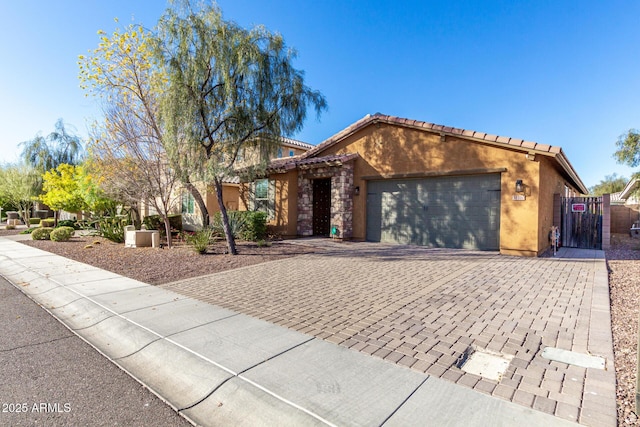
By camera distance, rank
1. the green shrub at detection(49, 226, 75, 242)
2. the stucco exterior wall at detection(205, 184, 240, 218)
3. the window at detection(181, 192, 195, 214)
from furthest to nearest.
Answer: the window at detection(181, 192, 195, 214)
the stucco exterior wall at detection(205, 184, 240, 218)
the green shrub at detection(49, 226, 75, 242)

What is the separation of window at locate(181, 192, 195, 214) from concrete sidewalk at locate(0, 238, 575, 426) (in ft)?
44.0

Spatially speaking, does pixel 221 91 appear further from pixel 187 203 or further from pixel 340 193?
pixel 187 203

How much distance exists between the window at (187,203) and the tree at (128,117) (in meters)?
6.05

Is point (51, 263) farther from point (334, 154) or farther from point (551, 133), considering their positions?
point (551, 133)

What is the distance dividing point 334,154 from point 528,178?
7.56 m

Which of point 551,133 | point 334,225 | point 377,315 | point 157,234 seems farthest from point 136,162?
point 551,133

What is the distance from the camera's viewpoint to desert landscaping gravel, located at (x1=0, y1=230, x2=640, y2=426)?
116 inches

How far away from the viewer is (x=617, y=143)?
15.7 m

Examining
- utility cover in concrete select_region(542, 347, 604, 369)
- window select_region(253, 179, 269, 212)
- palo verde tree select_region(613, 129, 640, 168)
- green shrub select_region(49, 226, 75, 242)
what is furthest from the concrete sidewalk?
palo verde tree select_region(613, 129, 640, 168)

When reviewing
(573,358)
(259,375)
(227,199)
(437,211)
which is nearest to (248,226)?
(227,199)

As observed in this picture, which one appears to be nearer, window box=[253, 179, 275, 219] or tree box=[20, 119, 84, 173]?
window box=[253, 179, 275, 219]

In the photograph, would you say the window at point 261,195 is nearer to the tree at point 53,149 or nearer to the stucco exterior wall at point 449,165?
the stucco exterior wall at point 449,165

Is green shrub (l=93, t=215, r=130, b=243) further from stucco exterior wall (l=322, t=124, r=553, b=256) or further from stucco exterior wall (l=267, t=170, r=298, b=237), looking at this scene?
stucco exterior wall (l=322, t=124, r=553, b=256)

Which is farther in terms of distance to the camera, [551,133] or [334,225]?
[551,133]
